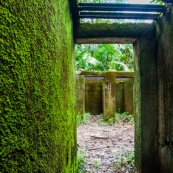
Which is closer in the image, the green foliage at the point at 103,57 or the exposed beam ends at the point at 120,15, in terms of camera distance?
the exposed beam ends at the point at 120,15

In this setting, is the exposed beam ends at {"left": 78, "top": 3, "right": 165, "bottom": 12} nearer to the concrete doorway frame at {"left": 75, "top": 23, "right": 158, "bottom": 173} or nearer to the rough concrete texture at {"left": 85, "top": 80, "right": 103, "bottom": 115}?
the concrete doorway frame at {"left": 75, "top": 23, "right": 158, "bottom": 173}

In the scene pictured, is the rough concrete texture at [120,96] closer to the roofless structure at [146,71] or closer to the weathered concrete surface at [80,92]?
the weathered concrete surface at [80,92]

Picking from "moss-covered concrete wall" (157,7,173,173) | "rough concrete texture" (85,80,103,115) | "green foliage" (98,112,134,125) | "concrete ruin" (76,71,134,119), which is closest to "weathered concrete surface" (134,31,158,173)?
"moss-covered concrete wall" (157,7,173,173)

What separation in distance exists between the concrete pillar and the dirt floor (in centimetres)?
57

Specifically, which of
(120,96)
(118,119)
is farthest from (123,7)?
(120,96)

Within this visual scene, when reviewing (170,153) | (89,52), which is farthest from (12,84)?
(89,52)

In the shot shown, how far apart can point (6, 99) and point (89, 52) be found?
14205 millimetres

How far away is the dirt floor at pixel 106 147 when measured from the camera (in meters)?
4.76

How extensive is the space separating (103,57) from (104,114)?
517 centimetres

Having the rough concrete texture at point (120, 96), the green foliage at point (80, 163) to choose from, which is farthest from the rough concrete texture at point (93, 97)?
the green foliage at point (80, 163)

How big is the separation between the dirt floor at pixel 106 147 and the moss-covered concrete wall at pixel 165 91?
1.20m

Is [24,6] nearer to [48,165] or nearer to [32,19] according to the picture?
[32,19]

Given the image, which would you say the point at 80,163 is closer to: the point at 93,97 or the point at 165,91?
the point at 165,91

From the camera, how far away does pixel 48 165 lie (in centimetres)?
154
